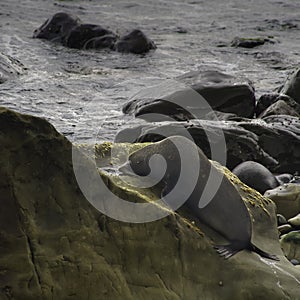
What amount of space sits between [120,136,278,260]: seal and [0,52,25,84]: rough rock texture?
824 centimetres

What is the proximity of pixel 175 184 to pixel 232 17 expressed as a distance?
1669 cm

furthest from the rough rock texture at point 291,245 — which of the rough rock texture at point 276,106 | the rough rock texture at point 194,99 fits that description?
the rough rock texture at point 276,106

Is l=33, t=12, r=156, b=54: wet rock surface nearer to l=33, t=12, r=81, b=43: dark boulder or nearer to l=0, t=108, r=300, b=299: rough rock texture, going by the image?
l=33, t=12, r=81, b=43: dark boulder

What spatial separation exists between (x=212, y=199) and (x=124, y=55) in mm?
11467

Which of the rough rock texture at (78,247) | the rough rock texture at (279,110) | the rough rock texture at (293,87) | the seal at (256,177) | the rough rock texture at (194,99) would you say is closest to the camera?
the rough rock texture at (78,247)

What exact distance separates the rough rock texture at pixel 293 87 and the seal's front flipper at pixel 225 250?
736cm

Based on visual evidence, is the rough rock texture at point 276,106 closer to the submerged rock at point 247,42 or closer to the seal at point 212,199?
the seal at point 212,199

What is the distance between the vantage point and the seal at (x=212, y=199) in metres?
5.08

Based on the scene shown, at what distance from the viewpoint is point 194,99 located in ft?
36.4

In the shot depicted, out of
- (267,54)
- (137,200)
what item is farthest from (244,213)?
(267,54)

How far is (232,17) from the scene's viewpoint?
21.2m

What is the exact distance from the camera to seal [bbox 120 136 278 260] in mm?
5078

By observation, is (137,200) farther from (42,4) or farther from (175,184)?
(42,4)

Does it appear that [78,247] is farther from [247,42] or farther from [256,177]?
[247,42]
